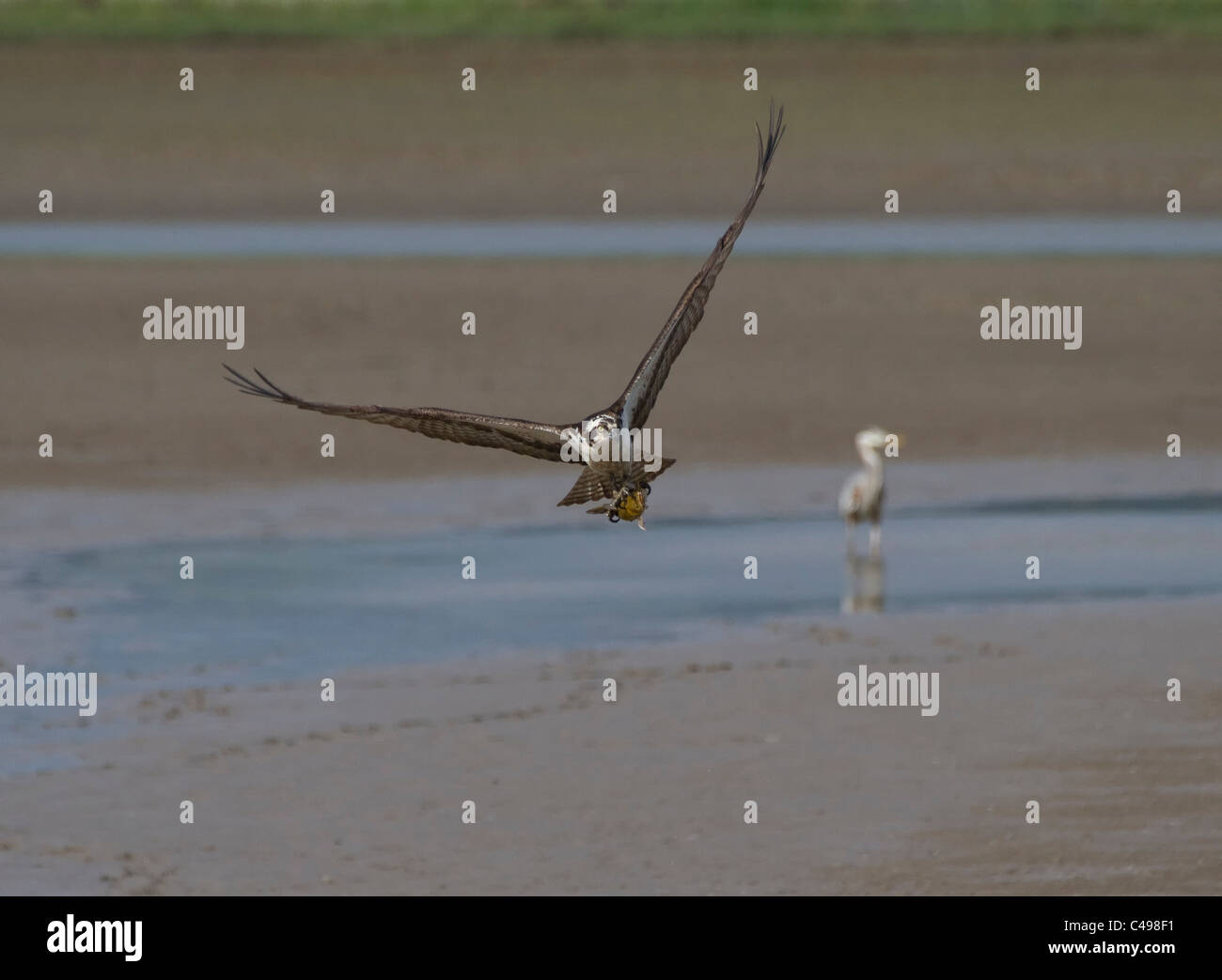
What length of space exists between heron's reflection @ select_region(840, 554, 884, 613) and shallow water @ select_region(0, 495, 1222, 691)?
0.10 feet

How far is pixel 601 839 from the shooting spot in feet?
38.7

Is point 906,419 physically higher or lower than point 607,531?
higher

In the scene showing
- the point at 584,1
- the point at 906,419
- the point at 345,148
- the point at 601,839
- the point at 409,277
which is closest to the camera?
the point at 601,839

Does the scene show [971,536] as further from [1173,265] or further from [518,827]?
[1173,265]

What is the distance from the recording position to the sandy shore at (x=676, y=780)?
11344 millimetres

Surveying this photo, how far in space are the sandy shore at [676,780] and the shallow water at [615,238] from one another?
18.0 m

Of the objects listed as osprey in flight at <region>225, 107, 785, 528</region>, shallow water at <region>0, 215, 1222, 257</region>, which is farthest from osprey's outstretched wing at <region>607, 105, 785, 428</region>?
shallow water at <region>0, 215, 1222, 257</region>

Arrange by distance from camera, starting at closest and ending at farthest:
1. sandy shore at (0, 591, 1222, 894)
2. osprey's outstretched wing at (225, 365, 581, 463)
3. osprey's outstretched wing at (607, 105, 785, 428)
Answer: osprey's outstretched wing at (225, 365, 581, 463), osprey's outstretched wing at (607, 105, 785, 428), sandy shore at (0, 591, 1222, 894)

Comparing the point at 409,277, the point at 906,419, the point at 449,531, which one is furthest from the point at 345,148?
the point at 449,531

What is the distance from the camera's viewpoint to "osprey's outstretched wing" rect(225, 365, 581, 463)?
8.86m

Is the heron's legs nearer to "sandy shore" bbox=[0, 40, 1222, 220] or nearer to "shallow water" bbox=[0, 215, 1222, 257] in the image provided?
"shallow water" bbox=[0, 215, 1222, 257]

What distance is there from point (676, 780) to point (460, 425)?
161 inches
